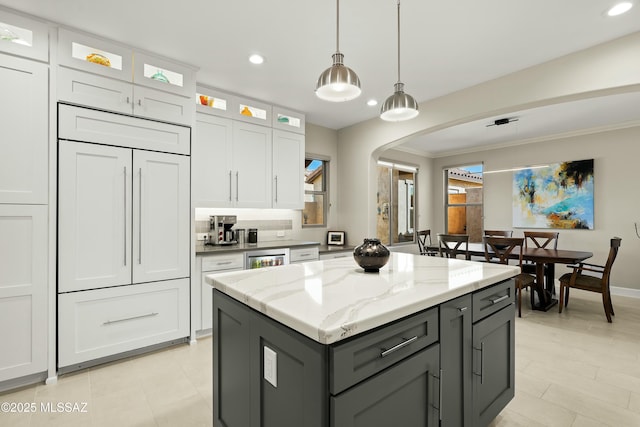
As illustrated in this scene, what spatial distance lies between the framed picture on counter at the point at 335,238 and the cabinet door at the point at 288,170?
2.83 feet

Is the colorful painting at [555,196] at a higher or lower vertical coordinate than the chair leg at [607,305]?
higher

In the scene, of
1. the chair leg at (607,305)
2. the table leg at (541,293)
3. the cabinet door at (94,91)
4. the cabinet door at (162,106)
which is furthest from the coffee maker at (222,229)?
the chair leg at (607,305)

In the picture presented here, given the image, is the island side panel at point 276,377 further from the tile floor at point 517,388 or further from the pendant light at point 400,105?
the pendant light at point 400,105

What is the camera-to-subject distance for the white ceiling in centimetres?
223

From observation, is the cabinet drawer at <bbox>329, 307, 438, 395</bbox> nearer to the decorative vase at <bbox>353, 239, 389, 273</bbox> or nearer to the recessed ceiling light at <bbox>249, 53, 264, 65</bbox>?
the decorative vase at <bbox>353, 239, 389, 273</bbox>

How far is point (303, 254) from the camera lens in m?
3.98

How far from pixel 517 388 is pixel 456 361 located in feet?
4.43

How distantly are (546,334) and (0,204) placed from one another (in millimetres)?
5098

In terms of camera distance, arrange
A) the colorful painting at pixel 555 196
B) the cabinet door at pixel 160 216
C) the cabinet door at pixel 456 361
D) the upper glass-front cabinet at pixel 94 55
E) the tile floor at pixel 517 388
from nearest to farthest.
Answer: the cabinet door at pixel 456 361
the tile floor at pixel 517 388
the upper glass-front cabinet at pixel 94 55
the cabinet door at pixel 160 216
the colorful painting at pixel 555 196

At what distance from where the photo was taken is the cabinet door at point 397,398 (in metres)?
1.00

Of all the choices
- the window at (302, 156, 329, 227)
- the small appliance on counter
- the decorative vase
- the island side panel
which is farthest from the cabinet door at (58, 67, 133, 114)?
the window at (302, 156, 329, 227)

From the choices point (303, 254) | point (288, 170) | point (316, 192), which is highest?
point (288, 170)

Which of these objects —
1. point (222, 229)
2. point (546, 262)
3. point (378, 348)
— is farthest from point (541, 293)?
point (222, 229)

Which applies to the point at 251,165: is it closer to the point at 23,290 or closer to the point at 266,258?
the point at 266,258
